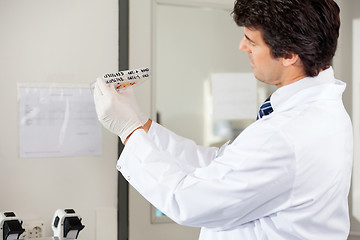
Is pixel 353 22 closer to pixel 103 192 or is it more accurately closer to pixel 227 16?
pixel 227 16

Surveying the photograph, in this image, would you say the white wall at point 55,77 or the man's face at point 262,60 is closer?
the man's face at point 262,60

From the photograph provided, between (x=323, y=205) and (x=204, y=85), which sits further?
(x=204, y=85)

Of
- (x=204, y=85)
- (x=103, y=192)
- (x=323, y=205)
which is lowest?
(x=103, y=192)

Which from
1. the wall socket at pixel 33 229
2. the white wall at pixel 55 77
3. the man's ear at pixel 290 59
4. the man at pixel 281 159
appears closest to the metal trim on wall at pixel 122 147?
the white wall at pixel 55 77

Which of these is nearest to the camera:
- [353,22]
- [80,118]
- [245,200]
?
[245,200]

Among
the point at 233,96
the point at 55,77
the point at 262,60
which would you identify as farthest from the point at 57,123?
the point at 262,60

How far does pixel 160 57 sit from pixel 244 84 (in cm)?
41

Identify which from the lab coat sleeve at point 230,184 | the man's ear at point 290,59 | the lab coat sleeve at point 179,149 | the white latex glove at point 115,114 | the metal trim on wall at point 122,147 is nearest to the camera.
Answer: the lab coat sleeve at point 230,184

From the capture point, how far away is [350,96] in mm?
2098

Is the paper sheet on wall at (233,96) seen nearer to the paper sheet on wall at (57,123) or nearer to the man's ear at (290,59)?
the paper sheet on wall at (57,123)

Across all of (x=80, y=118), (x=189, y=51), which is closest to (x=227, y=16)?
(x=189, y=51)

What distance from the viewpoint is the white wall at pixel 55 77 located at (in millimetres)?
1642

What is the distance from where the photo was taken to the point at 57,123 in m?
1.71

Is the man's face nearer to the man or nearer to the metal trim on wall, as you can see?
the man
